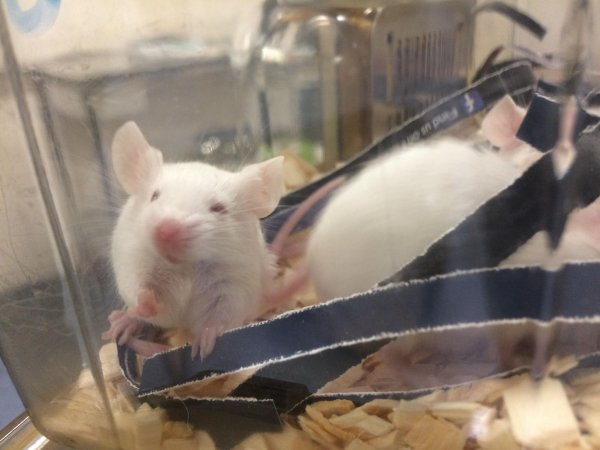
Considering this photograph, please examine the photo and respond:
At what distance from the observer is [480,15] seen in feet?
1.79

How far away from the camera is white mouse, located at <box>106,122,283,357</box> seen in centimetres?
36

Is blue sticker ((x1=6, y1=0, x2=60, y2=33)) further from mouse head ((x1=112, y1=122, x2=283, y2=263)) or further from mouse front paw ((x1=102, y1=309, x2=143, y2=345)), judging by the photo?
mouse front paw ((x1=102, y1=309, x2=143, y2=345))

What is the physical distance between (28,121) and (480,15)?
1.28 feet

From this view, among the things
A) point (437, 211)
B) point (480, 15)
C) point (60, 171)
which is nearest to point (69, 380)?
point (60, 171)

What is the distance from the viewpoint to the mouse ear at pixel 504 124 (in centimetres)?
45

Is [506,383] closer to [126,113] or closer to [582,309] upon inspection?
[582,309]

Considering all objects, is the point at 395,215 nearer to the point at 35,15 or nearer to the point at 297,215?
the point at 297,215

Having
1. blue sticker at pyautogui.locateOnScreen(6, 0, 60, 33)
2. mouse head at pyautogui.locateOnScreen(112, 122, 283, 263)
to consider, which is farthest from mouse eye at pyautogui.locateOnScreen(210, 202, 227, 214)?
blue sticker at pyautogui.locateOnScreen(6, 0, 60, 33)

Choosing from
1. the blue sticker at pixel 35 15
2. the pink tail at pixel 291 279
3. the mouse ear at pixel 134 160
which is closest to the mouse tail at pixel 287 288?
the pink tail at pixel 291 279

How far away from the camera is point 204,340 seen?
0.39m

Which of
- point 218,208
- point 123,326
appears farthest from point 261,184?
point 123,326

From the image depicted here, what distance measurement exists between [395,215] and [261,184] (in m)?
0.09

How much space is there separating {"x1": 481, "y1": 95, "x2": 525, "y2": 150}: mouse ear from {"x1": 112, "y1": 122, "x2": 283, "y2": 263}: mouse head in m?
0.18

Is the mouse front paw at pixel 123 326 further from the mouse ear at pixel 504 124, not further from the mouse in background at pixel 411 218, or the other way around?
the mouse ear at pixel 504 124
